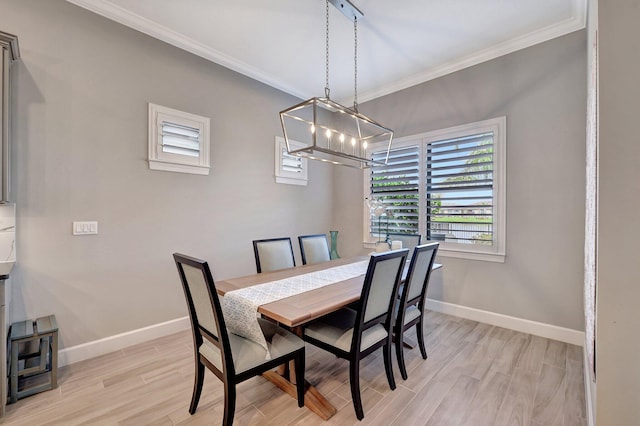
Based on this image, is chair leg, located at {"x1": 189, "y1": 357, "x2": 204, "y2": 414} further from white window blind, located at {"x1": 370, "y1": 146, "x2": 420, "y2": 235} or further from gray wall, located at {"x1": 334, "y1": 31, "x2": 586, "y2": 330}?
gray wall, located at {"x1": 334, "y1": 31, "x2": 586, "y2": 330}

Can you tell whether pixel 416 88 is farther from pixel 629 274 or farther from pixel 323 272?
pixel 629 274

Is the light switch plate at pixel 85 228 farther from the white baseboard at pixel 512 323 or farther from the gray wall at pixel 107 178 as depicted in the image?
the white baseboard at pixel 512 323

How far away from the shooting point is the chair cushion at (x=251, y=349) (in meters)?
1.56

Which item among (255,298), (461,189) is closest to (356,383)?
(255,298)

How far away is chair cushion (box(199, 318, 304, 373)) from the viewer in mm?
1561

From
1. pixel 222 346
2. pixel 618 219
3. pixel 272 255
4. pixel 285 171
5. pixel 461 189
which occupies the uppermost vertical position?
pixel 285 171

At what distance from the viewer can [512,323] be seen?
303cm

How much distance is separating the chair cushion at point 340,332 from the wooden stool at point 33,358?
1850 mm

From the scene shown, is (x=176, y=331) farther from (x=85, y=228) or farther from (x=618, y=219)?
(x=618, y=219)

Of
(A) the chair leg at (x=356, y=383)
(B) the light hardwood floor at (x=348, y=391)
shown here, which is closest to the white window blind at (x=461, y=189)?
(B) the light hardwood floor at (x=348, y=391)

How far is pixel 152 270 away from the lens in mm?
2818

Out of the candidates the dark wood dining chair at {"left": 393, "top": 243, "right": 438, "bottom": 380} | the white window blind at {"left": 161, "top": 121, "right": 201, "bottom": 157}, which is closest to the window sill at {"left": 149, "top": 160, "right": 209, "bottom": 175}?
the white window blind at {"left": 161, "top": 121, "right": 201, "bottom": 157}

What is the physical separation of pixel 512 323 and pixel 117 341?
13.1 feet

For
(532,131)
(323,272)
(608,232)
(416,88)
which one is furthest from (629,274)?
(416,88)
